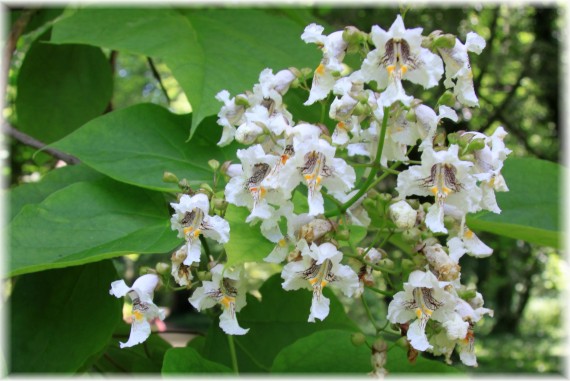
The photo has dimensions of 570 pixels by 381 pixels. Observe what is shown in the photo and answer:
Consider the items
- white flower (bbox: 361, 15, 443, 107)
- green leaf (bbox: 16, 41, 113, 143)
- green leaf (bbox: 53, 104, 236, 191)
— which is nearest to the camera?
white flower (bbox: 361, 15, 443, 107)

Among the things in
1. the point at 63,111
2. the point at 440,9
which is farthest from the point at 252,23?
the point at 440,9

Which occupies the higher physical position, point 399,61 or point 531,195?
point 399,61

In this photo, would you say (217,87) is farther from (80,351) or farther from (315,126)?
(80,351)

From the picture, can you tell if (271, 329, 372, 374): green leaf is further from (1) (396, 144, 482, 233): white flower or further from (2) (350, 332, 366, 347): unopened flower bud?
(1) (396, 144, 482, 233): white flower

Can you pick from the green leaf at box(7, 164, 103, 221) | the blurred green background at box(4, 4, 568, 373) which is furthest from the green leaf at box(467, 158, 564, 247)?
the blurred green background at box(4, 4, 568, 373)

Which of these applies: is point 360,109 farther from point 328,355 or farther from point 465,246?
point 328,355

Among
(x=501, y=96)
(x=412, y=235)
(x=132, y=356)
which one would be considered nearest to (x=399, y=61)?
(x=412, y=235)
